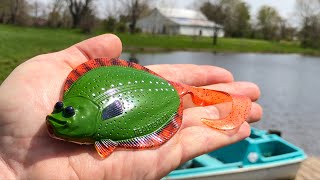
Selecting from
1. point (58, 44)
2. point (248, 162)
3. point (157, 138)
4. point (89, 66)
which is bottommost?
point (248, 162)

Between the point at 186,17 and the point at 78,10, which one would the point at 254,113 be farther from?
the point at 186,17

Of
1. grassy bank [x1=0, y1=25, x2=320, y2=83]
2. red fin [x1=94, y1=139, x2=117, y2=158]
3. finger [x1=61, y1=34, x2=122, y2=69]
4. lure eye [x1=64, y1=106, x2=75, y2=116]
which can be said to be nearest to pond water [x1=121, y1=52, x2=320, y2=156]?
grassy bank [x1=0, y1=25, x2=320, y2=83]

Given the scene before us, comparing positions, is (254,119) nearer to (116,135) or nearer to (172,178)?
(116,135)

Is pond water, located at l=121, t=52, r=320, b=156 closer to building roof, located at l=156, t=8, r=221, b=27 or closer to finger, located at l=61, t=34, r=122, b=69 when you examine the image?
finger, located at l=61, t=34, r=122, b=69

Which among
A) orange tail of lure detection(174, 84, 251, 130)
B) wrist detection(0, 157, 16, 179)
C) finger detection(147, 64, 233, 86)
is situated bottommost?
wrist detection(0, 157, 16, 179)

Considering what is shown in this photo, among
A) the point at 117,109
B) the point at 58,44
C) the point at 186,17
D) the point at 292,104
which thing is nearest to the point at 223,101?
the point at 117,109

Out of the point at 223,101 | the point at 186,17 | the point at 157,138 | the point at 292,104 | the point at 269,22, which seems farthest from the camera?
the point at 269,22
